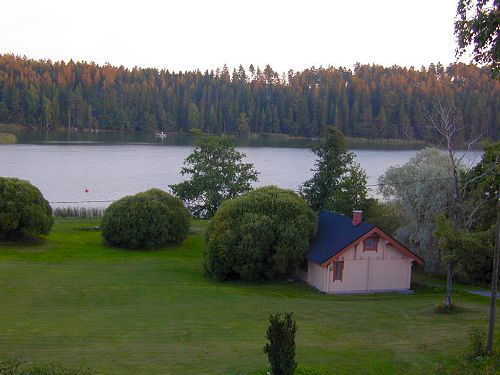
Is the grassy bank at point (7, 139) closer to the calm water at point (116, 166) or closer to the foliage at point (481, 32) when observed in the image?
the calm water at point (116, 166)

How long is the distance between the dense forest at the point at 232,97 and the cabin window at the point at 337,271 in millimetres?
102248

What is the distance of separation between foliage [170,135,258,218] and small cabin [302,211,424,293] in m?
20.5

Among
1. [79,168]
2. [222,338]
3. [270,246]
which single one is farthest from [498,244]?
[79,168]

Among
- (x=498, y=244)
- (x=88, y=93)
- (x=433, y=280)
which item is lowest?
(x=433, y=280)

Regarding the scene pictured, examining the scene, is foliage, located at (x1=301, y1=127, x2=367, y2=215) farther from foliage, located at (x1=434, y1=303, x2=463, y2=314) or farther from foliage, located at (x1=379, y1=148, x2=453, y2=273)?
foliage, located at (x1=434, y1=303, x2=463, y2=314)

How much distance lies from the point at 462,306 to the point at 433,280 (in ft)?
25.8

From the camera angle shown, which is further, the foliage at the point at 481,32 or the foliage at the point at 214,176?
the foliage at the point at 214,176

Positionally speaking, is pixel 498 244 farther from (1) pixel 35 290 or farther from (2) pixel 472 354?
(1) pixel 35 290

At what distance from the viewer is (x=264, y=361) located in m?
14.1

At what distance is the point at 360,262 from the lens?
89.4 ft

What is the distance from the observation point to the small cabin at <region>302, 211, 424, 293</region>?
26.9 m

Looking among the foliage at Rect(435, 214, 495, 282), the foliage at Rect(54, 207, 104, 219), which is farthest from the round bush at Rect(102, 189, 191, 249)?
the foliage at Rect(435, 214, 495, 282)

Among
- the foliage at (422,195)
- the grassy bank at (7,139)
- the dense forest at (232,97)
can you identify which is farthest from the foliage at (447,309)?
the dense forest at (232,97)

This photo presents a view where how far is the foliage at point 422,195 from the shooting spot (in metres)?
30.5
